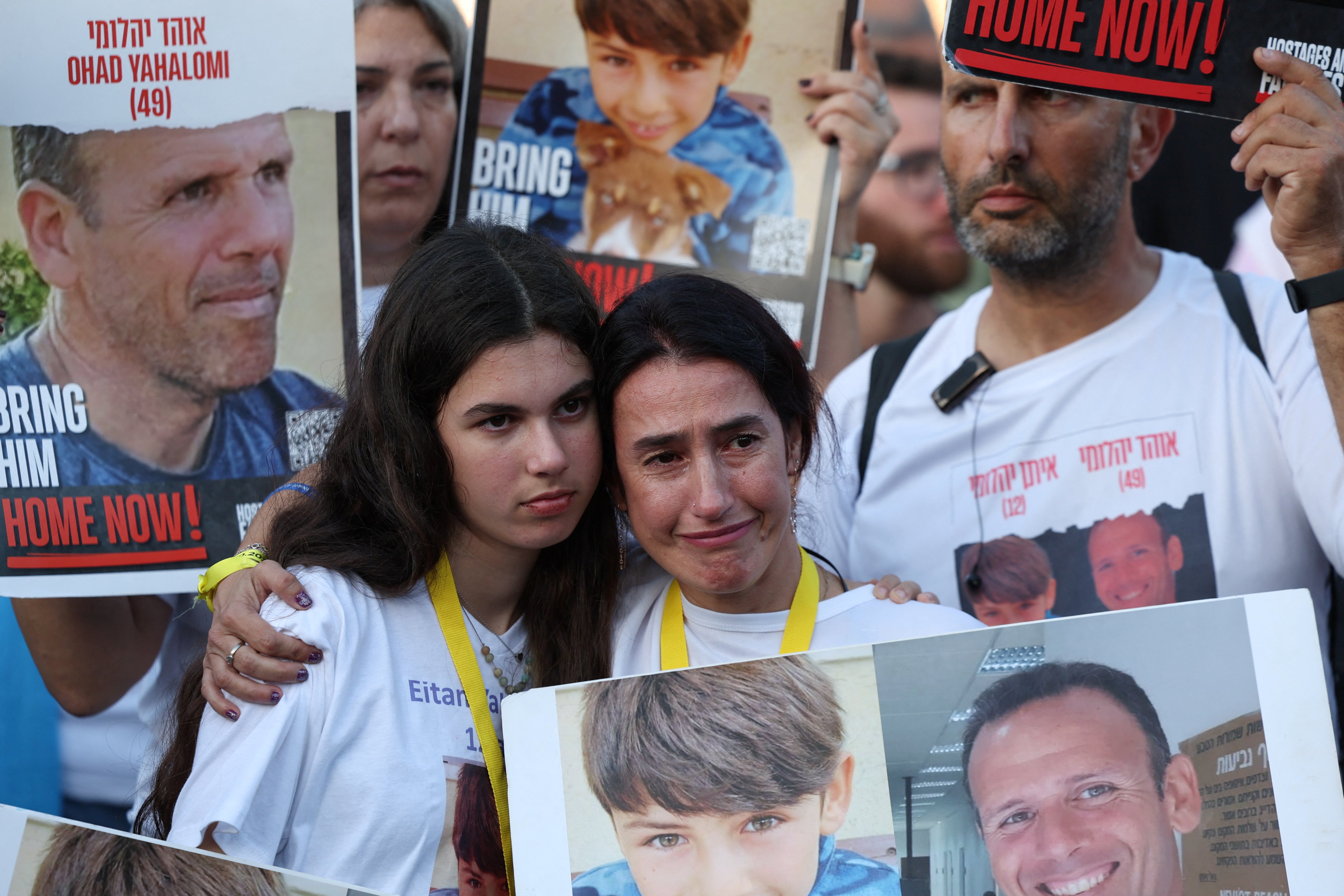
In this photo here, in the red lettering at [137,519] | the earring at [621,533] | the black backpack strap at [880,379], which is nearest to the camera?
the earring at [621,533]

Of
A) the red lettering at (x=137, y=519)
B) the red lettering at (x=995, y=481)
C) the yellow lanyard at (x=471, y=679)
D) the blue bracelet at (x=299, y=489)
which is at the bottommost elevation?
the yellow lanyard at (x=471, y=679)

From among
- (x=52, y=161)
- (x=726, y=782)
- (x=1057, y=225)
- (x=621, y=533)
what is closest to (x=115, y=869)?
(x=726, y=782)

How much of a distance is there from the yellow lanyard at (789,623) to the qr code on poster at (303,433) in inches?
46.2

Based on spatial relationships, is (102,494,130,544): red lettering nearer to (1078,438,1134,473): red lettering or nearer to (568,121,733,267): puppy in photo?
(568,121,733,267): puppy in photo

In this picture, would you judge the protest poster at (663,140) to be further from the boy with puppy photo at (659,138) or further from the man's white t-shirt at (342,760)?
the man's white t-shirt at (342,760)

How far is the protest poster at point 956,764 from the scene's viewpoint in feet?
5.59

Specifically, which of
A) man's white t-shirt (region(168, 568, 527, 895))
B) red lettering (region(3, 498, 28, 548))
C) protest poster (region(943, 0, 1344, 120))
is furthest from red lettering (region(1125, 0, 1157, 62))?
red lettering (region(3, 498, 28, 548))

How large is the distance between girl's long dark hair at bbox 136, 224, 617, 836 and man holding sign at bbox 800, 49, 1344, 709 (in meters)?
0.83

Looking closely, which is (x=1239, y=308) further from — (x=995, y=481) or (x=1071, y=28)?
(x=1071, y=28)

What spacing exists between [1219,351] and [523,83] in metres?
2.03

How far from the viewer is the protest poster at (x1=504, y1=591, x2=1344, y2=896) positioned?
1703 mm

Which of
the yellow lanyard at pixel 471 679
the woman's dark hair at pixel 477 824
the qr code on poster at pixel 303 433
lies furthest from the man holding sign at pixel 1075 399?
the qr code on poster at pixel 303 433

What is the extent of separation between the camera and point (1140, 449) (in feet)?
9.85

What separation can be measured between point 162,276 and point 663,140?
4.62ft
